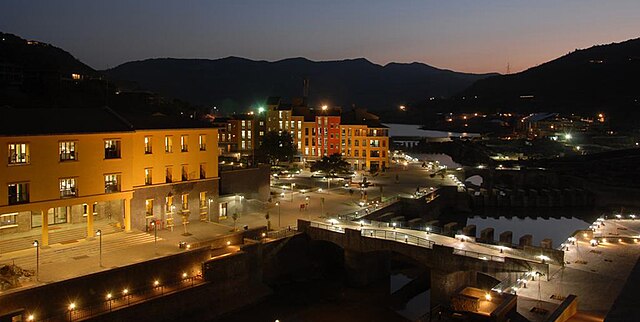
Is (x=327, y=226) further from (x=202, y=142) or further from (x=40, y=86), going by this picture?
(x=40, y=86)

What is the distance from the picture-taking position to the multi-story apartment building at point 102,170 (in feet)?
103

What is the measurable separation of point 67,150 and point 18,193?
3.98m

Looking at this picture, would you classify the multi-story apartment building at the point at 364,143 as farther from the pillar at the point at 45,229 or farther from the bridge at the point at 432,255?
the pillar at the point at 45,229

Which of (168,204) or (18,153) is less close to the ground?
(18,153)

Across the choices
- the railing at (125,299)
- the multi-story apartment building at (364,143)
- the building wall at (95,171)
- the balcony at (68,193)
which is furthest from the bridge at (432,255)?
the multi-story apartment building at (364,143)

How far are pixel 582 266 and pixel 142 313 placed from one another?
24.8 m

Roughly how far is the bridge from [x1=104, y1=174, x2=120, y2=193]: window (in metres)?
13.6

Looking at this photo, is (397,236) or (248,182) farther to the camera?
(248,182)

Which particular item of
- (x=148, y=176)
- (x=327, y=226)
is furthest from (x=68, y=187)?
(x=327, y=226)

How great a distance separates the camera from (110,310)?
26.3m

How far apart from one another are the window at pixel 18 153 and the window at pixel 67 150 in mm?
2022

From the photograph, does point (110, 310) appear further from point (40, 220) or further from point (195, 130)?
point (195, 130)

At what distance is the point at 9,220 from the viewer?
32.5 m

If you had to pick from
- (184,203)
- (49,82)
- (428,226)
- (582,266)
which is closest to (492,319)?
(582,266)
